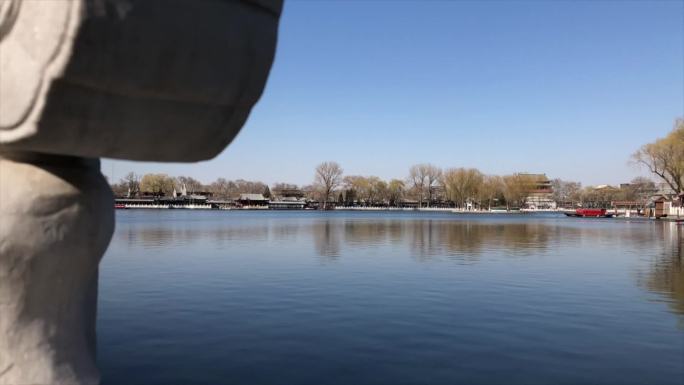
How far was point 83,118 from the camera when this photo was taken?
2.08 metres

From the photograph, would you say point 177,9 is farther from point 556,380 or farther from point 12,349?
point 556,380

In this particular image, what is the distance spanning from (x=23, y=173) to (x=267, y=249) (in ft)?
60.3

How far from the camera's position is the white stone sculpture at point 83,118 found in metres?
1.96

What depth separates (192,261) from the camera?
16.6m

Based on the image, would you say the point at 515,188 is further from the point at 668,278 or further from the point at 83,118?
the point at 83,118

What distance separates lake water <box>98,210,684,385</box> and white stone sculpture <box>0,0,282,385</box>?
3585mm

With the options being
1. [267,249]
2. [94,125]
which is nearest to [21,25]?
[94,125]

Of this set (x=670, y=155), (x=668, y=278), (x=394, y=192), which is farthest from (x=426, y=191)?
(x=668, y=278)

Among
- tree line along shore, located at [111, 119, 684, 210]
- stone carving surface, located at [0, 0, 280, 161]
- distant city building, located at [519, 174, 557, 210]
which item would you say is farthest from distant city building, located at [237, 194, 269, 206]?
stone carving surface, located at [0, 0, 280, 161]

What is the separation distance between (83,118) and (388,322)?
23.9 feet

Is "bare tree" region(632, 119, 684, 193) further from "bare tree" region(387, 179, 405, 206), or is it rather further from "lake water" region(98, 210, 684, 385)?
"bare tree" region(387, 179, 405, 206)

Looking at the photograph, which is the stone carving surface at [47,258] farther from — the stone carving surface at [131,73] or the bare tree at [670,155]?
the bare tree at [670,155]

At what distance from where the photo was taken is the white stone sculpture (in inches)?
77.3

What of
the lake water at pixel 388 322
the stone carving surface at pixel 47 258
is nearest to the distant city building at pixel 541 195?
the lake water at pixel 388 322
